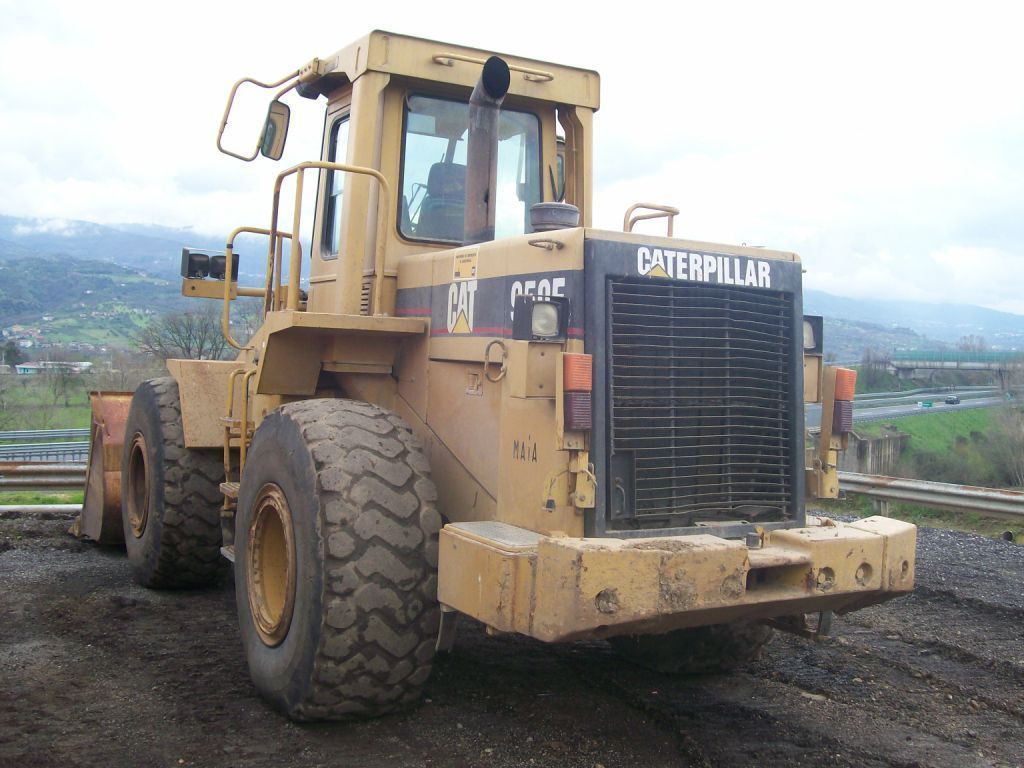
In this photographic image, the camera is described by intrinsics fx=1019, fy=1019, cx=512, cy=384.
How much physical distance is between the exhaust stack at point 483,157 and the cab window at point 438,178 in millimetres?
327

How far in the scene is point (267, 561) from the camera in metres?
5.04

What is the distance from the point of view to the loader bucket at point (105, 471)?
8047 millimetres

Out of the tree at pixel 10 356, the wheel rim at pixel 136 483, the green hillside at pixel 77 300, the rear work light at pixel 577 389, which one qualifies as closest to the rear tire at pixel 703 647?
the rear work light at pixel 577 389

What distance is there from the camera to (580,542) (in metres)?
3.75

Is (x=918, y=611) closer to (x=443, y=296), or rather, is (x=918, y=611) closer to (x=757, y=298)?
(x=757, y=298)

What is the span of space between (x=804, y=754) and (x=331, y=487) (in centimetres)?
228

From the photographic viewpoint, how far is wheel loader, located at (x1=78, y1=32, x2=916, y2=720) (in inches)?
161

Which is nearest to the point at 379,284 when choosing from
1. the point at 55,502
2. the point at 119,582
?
the point at 119,582

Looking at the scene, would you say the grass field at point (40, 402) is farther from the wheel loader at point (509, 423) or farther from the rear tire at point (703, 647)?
the rear tire at point (703, 647)

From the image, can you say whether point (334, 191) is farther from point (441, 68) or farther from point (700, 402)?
point (700, 402)

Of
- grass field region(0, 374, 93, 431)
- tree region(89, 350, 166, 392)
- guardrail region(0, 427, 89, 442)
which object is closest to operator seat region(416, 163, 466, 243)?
tree region(89, 350, 166, 392)

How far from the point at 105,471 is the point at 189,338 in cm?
1881

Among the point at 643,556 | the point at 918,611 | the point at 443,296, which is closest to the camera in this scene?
the point at 643,556

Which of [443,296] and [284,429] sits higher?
[443,296]
